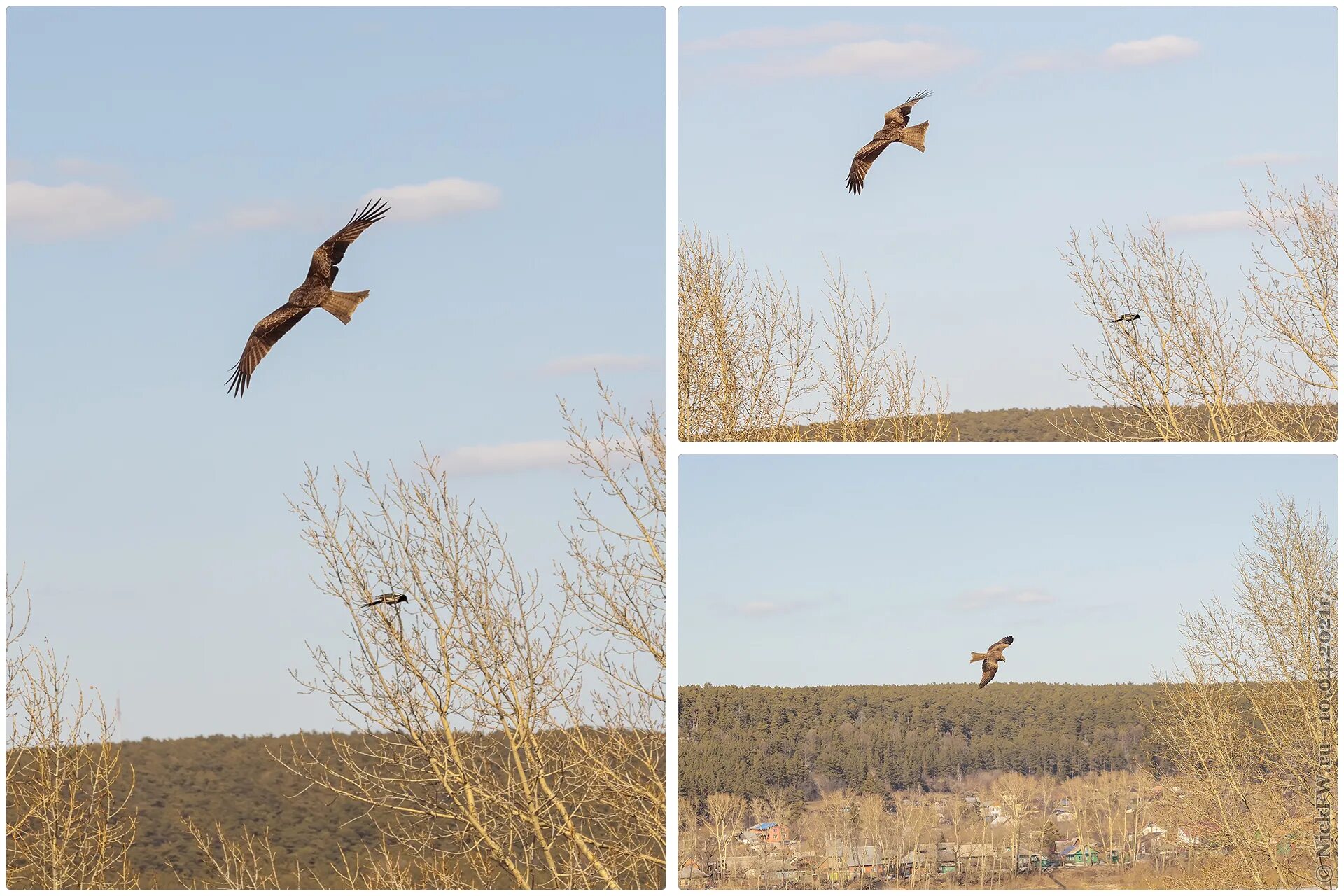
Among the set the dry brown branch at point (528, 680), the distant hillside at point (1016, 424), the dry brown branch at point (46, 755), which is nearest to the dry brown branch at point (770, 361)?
the dry brown branch at point (528, 680)

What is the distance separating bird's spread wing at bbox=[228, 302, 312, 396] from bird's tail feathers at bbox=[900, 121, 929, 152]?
2012mm

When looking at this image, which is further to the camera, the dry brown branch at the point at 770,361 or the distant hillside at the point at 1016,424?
the distant hillside at the point at 1016,424

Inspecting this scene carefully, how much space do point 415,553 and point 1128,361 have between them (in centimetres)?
373

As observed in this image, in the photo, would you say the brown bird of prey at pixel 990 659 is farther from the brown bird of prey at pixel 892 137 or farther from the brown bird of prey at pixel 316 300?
the brown bird of prey at pixel 316 300

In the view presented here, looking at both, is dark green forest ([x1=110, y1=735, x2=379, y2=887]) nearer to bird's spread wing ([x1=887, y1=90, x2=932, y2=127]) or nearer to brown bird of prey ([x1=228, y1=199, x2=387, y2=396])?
brown bird of prey ([x1=228, y1=199, x2=387, y2=396])

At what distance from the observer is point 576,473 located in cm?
595

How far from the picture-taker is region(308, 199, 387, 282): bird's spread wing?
406 cm

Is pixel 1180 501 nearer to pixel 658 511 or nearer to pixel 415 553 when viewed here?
pixel 658 511

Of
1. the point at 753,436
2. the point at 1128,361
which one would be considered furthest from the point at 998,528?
the point at 1128,361

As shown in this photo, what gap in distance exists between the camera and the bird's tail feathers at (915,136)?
459cm

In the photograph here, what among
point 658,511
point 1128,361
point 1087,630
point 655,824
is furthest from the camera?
point 1128,361

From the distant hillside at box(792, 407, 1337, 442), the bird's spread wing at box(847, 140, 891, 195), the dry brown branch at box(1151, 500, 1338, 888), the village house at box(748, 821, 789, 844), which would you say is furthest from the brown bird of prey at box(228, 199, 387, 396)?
the distant hillside at box(792, 407, 1337, 442)

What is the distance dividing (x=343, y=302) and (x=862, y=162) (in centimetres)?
175

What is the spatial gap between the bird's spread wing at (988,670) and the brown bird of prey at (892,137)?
1613 mm
